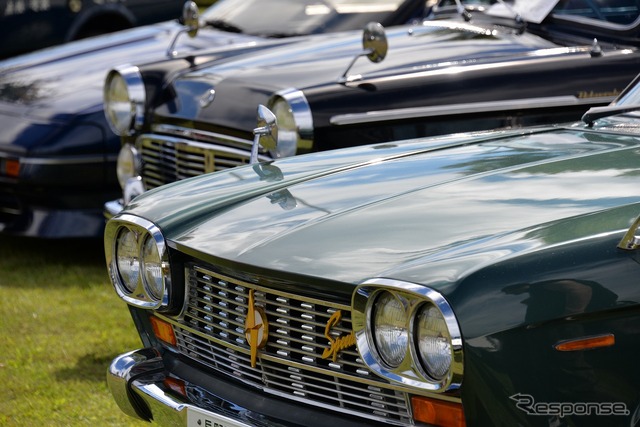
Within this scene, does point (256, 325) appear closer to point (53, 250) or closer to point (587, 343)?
point (587, 343)

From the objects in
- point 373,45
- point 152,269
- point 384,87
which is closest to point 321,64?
point 373,45

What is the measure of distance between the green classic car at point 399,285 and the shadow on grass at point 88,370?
3.93 ft

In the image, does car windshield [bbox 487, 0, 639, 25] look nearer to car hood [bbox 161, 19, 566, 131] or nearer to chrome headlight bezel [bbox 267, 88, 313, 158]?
car hood [bbox 161, 19, 566, 131]

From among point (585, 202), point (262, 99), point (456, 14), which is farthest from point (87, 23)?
point (585, 202)

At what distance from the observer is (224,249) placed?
2.58 meters

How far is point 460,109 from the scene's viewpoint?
4457 mm

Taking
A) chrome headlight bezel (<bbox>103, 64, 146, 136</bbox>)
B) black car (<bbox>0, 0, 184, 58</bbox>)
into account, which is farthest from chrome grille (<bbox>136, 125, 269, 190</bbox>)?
black car (<bbox>0, 0, 184, 58</bbox>)

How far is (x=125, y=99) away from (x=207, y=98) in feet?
2.05

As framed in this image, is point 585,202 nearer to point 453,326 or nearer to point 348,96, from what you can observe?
point 453,326

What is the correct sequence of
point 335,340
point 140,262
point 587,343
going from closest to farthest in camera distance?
point 587,343
point 335,340
point 140,262

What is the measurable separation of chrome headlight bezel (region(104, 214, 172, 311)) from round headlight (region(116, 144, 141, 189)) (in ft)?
7.36

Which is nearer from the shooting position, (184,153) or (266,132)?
(266,132)

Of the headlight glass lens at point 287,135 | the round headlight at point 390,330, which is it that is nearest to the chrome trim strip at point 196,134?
the headlight glass lens at point 287,135

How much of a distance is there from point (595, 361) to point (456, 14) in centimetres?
389
